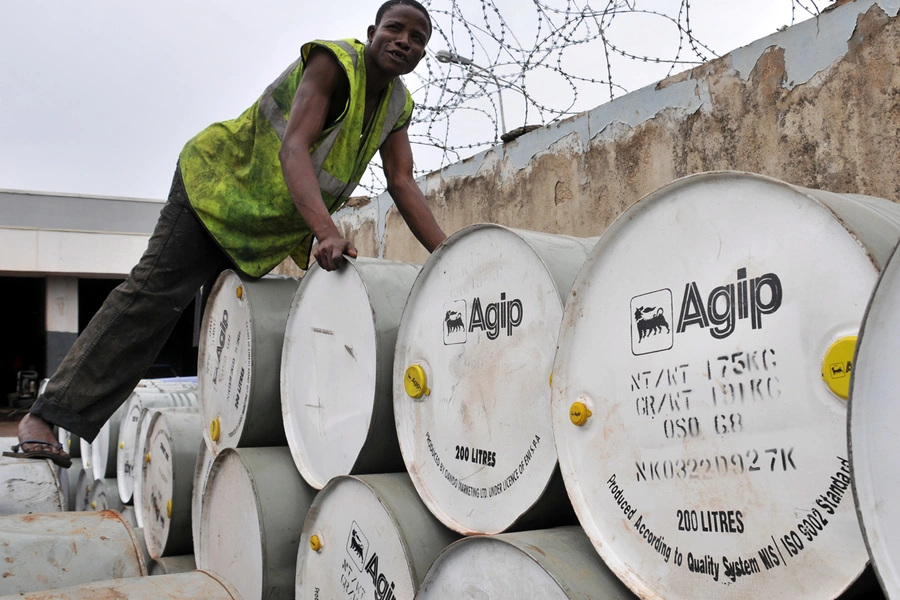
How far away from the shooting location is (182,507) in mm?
2844

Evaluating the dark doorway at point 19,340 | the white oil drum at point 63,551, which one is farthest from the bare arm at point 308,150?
the dark doorway at point 19,340

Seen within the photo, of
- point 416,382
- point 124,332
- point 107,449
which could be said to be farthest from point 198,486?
point 107,449

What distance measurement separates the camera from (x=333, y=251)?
1970mm

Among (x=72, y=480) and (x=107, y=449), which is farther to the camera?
(x=72, y=480)

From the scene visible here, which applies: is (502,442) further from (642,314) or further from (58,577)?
(58,577)

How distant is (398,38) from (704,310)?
1444 millimetres

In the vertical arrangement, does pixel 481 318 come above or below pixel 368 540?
above

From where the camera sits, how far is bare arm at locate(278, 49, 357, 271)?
2.00 m

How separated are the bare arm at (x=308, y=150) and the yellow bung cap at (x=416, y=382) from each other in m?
0.42

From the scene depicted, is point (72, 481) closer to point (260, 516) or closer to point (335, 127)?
point (260, 516)

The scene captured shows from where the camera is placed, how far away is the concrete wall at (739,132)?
1.78 m

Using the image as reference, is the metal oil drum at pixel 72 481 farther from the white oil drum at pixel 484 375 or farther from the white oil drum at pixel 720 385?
the white oil drum at pixel 720 385

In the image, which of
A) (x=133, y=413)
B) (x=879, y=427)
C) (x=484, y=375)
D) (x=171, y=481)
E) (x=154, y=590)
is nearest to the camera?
(x=879, y=427)

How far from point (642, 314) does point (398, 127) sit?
1.63 m
